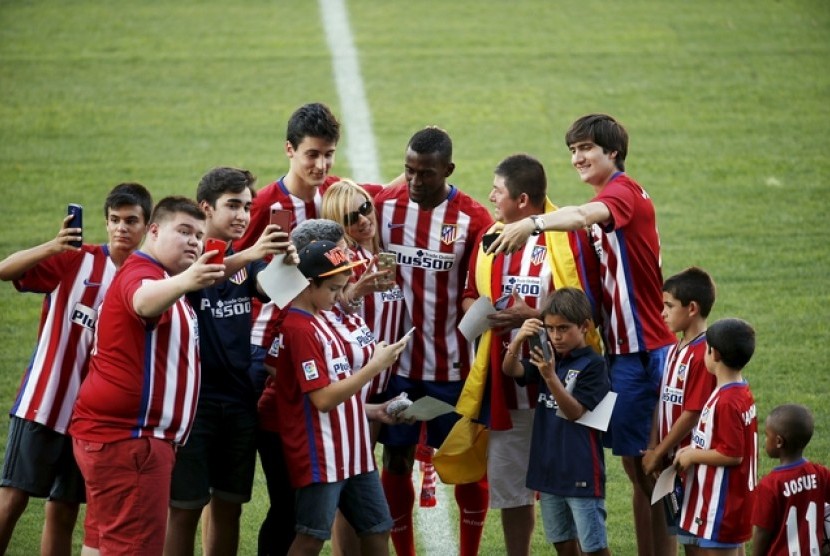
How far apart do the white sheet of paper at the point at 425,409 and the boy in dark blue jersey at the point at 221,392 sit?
0.70 metres

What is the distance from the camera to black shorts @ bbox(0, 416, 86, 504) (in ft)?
19.8

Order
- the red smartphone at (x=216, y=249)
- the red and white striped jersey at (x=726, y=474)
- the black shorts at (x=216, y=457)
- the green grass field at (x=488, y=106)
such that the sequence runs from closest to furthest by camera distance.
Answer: the red smartphone at (x=216, y=249), the red and white striped jersey at (x=726, y=474), the black shorts at (x=216, y=457), the green grass field at (x=488, y=106)

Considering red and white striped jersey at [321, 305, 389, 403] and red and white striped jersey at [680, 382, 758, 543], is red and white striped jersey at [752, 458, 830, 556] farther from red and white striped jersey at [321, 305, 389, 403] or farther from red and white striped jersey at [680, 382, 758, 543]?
red and white striped jersey at [321, 305, 389, 403]

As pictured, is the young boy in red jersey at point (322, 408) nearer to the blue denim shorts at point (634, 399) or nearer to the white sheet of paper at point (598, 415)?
the white sheet of paper at point (598, 415)

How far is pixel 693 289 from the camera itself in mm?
6117

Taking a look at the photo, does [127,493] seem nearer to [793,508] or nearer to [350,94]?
[793,508]

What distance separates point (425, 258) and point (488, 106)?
385 inches

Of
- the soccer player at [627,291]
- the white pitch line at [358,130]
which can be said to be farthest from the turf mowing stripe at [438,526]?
the soccer player at [627,291]

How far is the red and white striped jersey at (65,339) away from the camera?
6.00m

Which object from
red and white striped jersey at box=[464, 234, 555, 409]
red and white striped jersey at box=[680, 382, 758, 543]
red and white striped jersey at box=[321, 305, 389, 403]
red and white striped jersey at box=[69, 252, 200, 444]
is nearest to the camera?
red and white striped jersey at box=[69, 252, 200, 444]

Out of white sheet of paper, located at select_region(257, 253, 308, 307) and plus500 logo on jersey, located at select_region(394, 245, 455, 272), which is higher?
plus500 logo on jersey, located at select_region(394, 245, 455, 272)

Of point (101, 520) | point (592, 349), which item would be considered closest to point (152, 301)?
point (101, 520)

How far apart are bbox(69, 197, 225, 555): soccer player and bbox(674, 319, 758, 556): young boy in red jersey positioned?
221 centimetres

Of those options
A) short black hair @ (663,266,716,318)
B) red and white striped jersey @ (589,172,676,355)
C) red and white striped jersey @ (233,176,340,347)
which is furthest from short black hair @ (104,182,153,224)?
short black hair @ (663,266,716,318)
